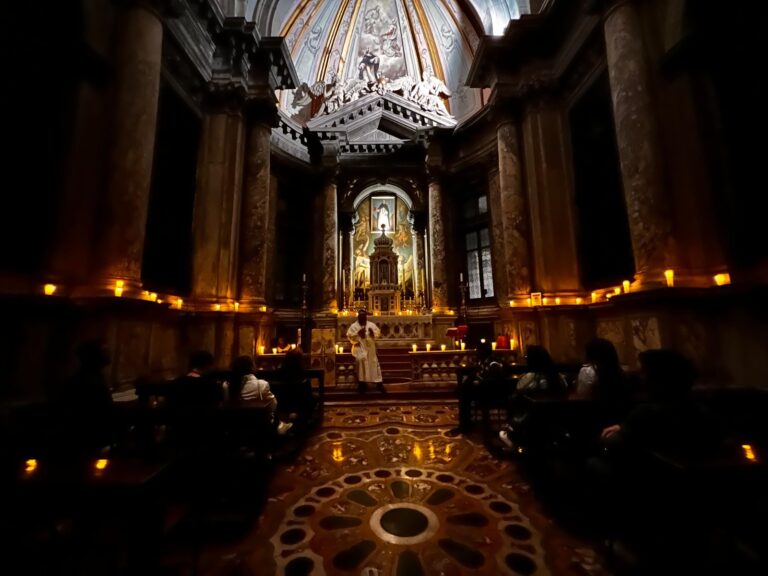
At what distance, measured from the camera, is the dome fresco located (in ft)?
41.0

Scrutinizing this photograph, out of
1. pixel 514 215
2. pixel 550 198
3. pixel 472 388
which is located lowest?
pixel 472 388

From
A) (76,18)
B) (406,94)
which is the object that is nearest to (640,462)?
(76,18)

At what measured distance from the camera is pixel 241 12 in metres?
7.64

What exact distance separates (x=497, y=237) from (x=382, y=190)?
5.41 meters

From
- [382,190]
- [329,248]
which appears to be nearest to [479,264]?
[382,190]

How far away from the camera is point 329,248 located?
454 inches

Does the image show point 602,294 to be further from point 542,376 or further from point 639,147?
point 542,376

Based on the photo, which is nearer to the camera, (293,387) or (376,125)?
(293,387)

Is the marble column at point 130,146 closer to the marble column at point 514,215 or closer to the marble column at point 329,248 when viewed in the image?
the marble column at point 329,248

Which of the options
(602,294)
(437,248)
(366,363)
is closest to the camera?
(602,294)

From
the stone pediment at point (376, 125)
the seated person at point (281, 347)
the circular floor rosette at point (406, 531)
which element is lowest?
the circular floor rosette at point (406, 531)

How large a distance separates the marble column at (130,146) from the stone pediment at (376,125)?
7.59 meters

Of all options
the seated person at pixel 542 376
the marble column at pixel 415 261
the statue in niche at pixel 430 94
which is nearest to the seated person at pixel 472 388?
the seated person at pixel 542 376

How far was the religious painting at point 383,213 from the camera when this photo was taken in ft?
46.5
